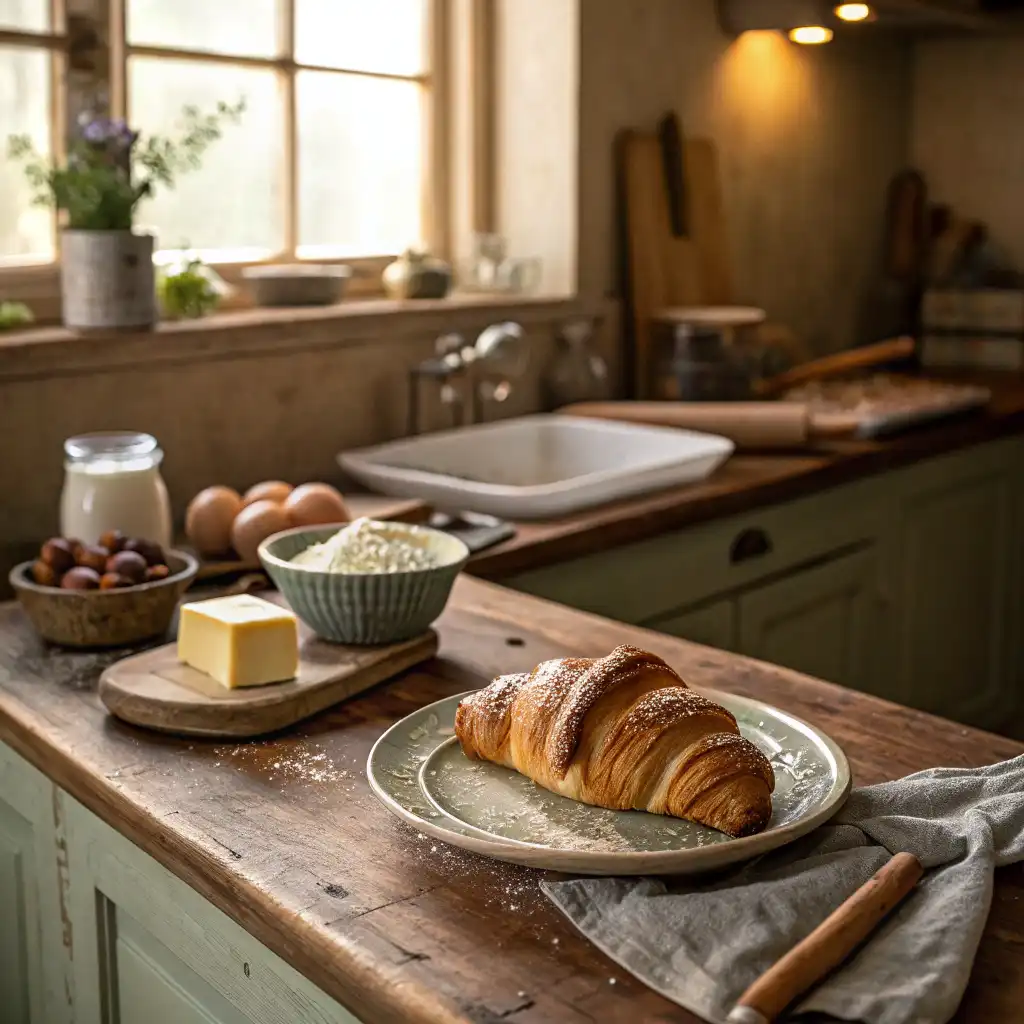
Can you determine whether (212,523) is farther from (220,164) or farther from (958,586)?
(958,586)

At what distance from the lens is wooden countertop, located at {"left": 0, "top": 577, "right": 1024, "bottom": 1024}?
2.64ft

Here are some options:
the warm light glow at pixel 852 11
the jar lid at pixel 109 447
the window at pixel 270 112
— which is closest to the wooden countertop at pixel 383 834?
the jar lid at pixel 109 447

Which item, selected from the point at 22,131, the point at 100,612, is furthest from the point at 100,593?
the point at 22,131

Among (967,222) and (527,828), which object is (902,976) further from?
(967,222)

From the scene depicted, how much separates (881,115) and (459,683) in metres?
2.71

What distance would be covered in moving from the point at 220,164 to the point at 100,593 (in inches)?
43.8

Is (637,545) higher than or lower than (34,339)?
lower

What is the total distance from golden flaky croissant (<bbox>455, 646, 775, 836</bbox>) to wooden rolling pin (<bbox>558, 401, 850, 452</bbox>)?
1386 millimetres

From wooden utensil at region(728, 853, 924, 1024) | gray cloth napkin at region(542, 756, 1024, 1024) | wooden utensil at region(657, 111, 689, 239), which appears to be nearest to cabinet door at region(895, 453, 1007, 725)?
wooden utensil at region(657, 111, 689, 239)

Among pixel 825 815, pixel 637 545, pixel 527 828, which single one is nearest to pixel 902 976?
pixel 825 815

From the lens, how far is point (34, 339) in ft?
5.98

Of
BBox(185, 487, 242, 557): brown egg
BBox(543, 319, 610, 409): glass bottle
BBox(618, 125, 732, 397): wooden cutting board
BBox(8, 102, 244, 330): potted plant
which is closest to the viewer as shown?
BBox(185, 487, 242, 557): brown egg

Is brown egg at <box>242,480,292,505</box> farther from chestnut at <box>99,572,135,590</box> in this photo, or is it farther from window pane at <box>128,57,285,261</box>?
window pane at <box>128,57,285,261</box>

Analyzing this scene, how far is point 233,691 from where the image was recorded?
3.93 feet
